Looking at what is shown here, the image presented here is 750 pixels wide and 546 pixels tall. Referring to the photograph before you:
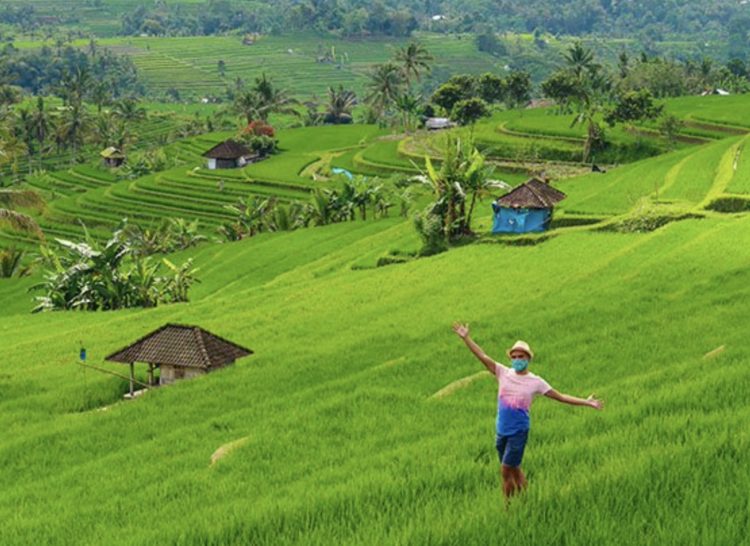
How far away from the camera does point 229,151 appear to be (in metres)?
91.9

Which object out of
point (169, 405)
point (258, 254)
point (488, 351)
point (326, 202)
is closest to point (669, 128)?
point (326, 202)

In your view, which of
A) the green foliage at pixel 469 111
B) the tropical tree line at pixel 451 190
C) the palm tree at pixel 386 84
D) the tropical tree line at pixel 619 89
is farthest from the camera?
the palm tree at pixel 386 84

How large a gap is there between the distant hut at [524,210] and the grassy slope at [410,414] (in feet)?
12.2

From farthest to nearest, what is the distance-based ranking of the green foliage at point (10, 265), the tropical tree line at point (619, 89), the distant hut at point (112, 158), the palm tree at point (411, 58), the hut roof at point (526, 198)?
1. the distant hut at point (112, 158)
2. the palm tree at point (411, 58)
3. the tropical tree line at point (619, 89)
4. the green foliage at point (10, 265)
5. the hut roof at point (526, 198)

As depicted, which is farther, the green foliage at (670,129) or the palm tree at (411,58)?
the palm tree at (411,58)

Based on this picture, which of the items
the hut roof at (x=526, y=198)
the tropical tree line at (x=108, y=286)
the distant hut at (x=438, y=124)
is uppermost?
the hut roof at (x=526, y=198)

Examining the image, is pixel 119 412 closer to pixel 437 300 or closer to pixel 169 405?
pixel 169 405

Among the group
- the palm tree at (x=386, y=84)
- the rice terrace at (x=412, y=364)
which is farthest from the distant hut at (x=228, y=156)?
the rice terrace at (x=412, y=364)

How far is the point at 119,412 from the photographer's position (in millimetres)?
20078

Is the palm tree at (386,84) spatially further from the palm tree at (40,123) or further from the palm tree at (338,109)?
the palm tree at (40,123)

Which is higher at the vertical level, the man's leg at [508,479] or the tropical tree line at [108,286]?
the man's leg at [508,479]

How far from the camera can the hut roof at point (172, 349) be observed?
22.7 m

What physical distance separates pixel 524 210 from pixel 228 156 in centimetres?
5466

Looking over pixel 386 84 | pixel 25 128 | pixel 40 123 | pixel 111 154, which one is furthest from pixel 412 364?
pixel 25 128
